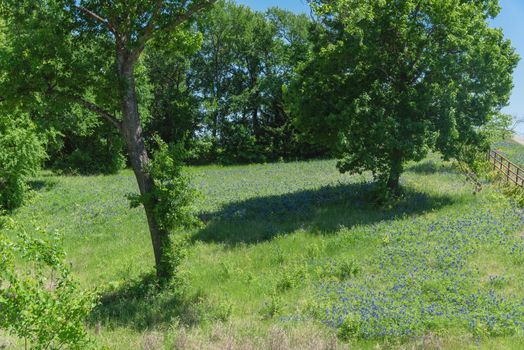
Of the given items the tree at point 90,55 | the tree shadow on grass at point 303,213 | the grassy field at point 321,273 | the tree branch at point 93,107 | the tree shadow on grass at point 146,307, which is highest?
the tree at point 90,55

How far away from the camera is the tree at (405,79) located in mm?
18531

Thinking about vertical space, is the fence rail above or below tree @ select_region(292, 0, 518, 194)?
below

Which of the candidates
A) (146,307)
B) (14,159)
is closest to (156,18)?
(146,307)

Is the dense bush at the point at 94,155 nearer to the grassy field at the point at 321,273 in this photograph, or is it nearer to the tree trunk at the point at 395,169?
the grassy field at the point at 321,273

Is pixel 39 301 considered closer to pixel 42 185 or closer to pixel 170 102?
pixel 42 185

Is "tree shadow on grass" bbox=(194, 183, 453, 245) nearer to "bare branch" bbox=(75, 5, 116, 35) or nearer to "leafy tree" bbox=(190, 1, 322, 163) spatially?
"bare branch" bbox=(75, 5, 116, 35)

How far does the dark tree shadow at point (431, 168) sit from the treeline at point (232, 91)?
23.6 meters

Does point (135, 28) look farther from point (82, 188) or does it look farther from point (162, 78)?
point (162, 78)

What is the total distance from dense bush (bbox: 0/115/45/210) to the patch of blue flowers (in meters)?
19.7

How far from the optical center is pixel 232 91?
61188 millimetres

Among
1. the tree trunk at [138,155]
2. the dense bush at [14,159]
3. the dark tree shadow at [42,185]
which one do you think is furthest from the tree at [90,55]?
the dark tree shadow at [42,185]

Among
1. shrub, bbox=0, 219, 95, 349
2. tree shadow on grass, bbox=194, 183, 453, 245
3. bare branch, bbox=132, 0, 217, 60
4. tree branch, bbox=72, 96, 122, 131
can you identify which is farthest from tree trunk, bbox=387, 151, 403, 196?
shrub, bbox=0, 219, 95, 349

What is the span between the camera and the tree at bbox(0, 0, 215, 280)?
12.5m

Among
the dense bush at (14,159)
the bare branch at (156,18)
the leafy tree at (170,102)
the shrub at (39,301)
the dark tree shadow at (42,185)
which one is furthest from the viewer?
the leafy tree at (170,102)
